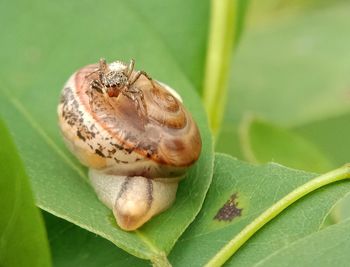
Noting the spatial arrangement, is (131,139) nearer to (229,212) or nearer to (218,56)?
(229,212)

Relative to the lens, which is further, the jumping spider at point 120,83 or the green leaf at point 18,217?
the jumping spider at point 120,83

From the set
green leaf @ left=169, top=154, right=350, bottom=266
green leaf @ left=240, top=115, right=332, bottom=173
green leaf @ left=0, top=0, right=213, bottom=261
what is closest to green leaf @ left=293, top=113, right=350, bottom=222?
green leaf @ left=240, top=115, right=332, bottom=173

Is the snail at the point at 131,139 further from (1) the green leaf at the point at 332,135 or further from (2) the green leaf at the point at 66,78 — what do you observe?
(1) the green leaf at the point at 332,135

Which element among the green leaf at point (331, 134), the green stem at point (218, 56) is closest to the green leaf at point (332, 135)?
the green leaf at point (331, 134)

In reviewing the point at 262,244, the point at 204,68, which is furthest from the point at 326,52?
the point at 262,244

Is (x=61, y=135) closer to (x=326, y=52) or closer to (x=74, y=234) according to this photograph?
(x=74, y=234)

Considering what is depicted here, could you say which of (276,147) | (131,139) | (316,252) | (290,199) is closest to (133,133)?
(131,139)

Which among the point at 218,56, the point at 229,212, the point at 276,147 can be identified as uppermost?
the point at 229,212
